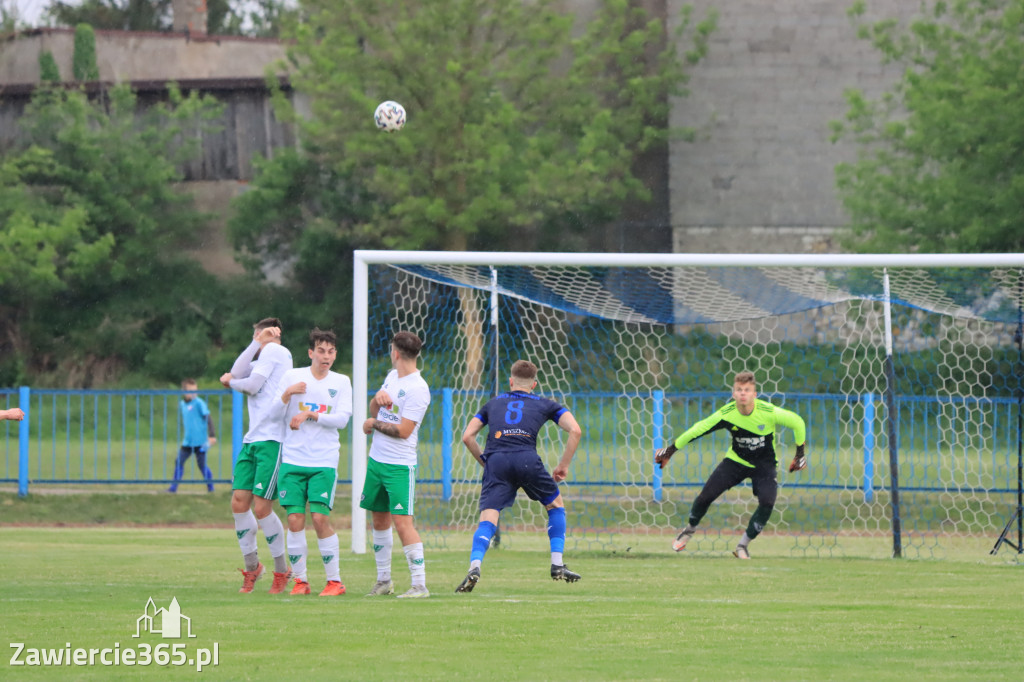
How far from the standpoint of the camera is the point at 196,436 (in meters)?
20.5

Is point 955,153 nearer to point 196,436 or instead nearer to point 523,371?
point 196,436

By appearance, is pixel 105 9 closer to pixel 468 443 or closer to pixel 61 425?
pixel 61 425

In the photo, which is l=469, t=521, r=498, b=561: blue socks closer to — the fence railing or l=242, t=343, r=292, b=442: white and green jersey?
l=242, t=343, r=292, b=442: white and green jersey

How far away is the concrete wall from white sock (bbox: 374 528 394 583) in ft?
81.6

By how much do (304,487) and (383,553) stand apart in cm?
76

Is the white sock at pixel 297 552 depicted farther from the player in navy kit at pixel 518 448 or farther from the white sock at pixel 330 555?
the player in navy kit at pixel 518 448

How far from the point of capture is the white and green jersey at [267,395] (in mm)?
10148

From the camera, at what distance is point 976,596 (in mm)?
10422

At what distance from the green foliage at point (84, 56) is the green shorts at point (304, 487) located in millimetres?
37390

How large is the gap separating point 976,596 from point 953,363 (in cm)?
1062

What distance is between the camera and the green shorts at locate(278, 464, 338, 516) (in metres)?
9.73

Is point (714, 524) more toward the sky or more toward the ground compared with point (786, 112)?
more toward the ground

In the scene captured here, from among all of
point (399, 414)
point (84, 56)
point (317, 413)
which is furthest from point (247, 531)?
point (84, 56)

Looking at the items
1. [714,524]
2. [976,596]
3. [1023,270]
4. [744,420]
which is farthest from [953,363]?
[976,596]
